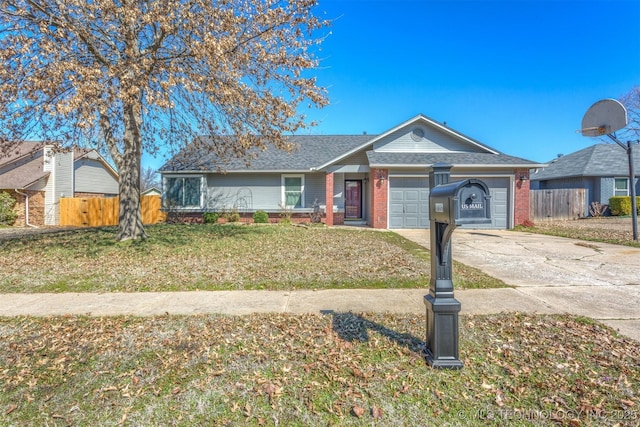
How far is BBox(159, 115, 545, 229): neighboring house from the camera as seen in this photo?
Result: 14.1m

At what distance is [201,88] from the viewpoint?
731 centimetres

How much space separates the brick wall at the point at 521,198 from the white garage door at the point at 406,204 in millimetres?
3871

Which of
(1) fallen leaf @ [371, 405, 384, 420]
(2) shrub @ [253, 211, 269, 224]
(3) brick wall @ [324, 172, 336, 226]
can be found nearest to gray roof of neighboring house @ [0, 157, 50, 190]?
(2) shrub @ [253, 211, 269, 224]

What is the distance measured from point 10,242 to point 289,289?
9.98 meters

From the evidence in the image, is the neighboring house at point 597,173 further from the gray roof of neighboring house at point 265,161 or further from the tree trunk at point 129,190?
the tree trunk at point 129,190

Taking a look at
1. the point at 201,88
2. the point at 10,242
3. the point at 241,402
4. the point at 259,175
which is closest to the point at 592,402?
the point at 241,402

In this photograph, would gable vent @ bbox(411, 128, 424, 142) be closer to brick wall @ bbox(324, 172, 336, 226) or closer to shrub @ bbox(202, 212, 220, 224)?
brick wall @ bbox(324, 172, 336, 226)

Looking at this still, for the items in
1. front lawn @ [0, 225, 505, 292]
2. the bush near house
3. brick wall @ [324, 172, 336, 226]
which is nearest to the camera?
front lawn @ [0, 225, 505, 292]

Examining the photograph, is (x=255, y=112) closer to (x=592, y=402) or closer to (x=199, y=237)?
(x=199, y=237)

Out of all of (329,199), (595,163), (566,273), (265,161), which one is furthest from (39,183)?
(595,163)

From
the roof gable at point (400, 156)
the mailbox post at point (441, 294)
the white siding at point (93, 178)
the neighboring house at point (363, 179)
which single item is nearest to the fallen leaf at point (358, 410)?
the mailbox post at point (441, 294)

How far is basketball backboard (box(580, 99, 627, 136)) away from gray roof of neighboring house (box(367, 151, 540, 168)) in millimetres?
2255

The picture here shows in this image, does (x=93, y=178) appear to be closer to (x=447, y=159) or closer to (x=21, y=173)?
(x=21, y=173)

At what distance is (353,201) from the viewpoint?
17906 mm
